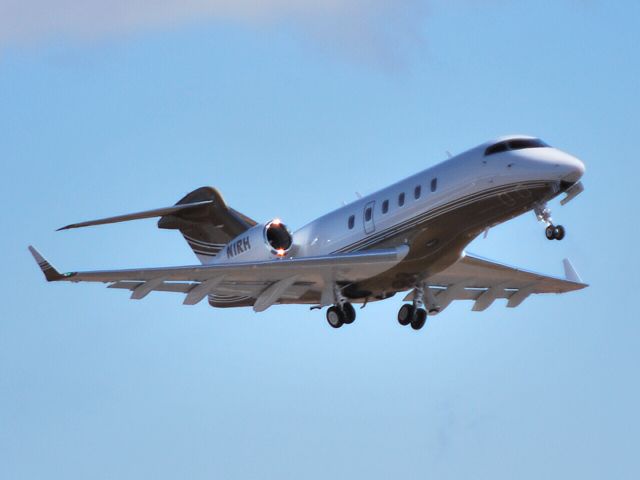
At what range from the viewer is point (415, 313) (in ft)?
112

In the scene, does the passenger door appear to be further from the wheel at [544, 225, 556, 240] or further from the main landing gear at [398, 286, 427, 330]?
the wheel at [544, 225, 556, 240]

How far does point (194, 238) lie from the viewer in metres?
38.4

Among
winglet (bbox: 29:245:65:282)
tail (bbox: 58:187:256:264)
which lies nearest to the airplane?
winglet (bbox: 29:245:65:282)

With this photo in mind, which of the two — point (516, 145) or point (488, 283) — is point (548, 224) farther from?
point (488, 283)

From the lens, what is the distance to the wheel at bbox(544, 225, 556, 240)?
1207 inches

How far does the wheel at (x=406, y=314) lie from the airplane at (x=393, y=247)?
0.02m

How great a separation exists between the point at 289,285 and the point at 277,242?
108 centimetres

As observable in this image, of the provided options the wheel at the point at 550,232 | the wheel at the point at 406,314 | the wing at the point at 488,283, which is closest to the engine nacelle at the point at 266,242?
the wheel at the point at 406,314

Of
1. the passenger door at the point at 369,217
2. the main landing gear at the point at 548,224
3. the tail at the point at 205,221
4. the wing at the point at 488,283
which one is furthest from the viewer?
the tail at the point at 205,221

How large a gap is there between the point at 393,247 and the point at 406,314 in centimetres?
239

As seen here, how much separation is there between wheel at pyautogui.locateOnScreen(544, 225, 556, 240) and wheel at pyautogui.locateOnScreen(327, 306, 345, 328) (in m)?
4.96

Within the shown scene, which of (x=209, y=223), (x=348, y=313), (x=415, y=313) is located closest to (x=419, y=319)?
(x=415, y=313)

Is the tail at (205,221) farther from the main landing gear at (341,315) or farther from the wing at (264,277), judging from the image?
the main landing gear at (341,315)

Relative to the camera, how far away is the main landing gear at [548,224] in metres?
30.6
